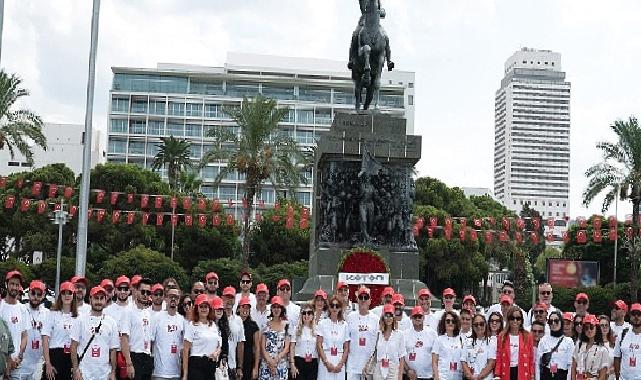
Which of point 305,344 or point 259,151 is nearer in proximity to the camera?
point 305,344

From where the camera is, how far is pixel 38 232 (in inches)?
2104

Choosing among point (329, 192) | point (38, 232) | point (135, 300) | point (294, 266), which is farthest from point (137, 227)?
point (135, 300)

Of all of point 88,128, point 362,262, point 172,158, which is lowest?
point 362,262

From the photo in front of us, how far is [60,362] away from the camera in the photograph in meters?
11.1

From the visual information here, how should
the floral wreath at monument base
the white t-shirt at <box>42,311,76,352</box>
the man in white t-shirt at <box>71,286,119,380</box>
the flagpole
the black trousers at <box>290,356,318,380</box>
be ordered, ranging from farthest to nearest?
the flagpole, the floral wreath at monument base, the black trousers at <box>290,356,318,380</box>, the white t-shirt at <box>42,311,76,352</box>, the man in white t-shirt at <box>71,286,119,380</box>

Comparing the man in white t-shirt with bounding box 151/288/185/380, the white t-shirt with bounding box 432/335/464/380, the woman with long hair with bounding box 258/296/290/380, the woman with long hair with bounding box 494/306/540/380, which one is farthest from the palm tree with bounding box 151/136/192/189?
the woman with long hair with bounding box 494/306/540/380

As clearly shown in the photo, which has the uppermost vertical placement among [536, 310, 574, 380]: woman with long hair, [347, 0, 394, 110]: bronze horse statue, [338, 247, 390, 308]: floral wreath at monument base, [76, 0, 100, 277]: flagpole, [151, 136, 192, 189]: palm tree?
[151, 136, 192, 189]: palm tree

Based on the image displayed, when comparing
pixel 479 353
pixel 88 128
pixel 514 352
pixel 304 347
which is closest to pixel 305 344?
pixel 304 347

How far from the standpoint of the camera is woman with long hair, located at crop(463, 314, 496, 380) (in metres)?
11.0

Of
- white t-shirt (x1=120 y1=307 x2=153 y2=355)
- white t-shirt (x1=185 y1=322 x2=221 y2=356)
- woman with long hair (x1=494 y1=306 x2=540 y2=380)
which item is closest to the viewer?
woman with long hair (x1=494 y1=306 x2=540 y2=380)

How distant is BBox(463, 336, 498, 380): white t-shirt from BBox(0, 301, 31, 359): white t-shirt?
16.9ft

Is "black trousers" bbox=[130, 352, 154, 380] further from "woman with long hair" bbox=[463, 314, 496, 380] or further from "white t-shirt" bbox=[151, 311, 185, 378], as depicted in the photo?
"woman with long hair" bbox=[463, 314, 496, 380]

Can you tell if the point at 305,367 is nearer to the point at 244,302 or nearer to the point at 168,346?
the point at 244,302

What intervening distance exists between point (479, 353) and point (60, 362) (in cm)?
486
